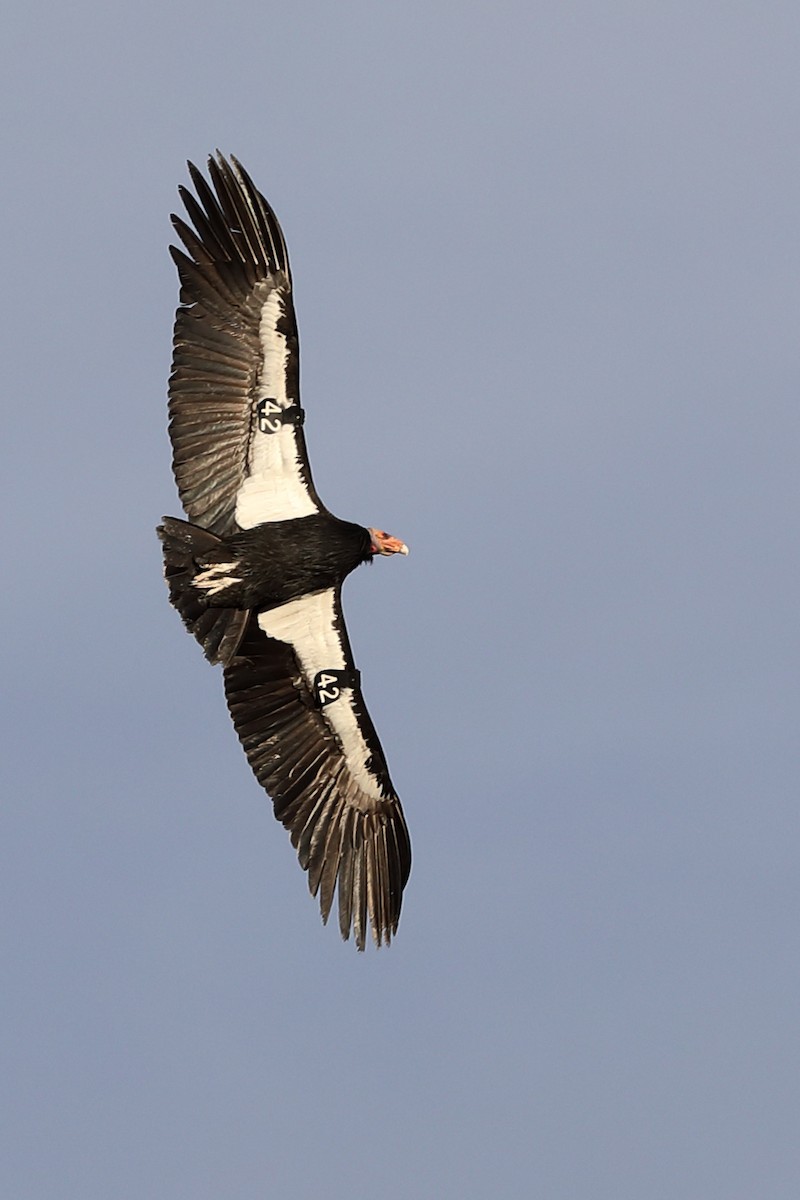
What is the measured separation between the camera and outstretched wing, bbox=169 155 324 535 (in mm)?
25250

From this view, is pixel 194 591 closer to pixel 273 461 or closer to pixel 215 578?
pixel 215 578

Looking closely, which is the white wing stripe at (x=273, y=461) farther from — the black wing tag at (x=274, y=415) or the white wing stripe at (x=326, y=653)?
the white wing stripe at (x=326, y=653)

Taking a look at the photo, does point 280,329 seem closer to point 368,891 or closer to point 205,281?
point 205,281

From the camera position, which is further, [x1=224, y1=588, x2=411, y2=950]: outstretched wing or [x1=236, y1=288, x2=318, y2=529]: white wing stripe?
[x1=224, y1=588, x2=411, y2=950]: outstretched wing

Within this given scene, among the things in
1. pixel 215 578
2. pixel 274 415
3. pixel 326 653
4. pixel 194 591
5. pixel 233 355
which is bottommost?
pixel 326 653

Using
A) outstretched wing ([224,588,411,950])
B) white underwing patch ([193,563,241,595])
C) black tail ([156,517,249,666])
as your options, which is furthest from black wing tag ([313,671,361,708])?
white underwing patch ([193,563,241,595])

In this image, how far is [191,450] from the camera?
997 inches

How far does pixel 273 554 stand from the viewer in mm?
24859

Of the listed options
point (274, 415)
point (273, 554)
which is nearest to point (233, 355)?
point (274, 415)

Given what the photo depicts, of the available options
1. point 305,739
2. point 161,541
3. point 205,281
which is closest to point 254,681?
point 305,739

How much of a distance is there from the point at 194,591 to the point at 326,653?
2375 mm

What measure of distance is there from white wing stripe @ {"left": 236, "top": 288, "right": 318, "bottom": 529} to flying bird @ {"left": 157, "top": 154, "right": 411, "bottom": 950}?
0.04 feet

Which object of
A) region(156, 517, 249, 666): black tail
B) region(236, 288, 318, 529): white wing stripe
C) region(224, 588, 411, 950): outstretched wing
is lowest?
region(224, 588, 411, 950): outstretched wing

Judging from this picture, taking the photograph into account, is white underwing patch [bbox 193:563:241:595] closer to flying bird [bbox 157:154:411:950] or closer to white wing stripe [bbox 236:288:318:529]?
flying bird [bbox 157:154:411:950]
